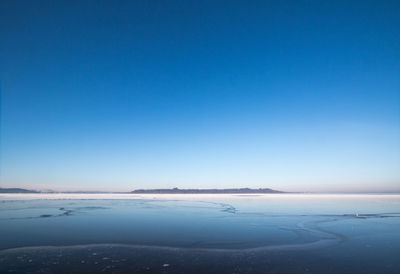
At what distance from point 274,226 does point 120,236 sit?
684 centimetres

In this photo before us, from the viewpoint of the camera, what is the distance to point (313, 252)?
322 inches

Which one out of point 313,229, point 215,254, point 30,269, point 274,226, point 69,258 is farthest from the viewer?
point 274,226

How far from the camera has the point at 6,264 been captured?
6793 mm

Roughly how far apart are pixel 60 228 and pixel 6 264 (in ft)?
18.1

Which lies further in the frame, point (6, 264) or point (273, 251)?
point (273, 251)

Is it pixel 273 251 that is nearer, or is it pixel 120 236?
pixel 273 251

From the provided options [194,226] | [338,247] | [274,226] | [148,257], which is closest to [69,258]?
[148,257]

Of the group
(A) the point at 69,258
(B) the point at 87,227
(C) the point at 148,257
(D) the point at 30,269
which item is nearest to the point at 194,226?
(B) the point at 87,227

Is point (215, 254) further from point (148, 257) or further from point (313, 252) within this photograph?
point (313, 252)

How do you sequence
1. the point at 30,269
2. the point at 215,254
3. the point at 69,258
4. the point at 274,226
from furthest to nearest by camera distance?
the point at 274,226 < the point at 215,254 < the point at 69,258 < the point at 30,269

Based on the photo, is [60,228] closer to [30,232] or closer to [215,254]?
[30,232]

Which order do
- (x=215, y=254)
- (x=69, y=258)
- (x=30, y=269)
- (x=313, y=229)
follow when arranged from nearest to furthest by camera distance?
(x=30, y=269)
(x=69, y=258)
(x=215, y=254)
(x=313, y=229)

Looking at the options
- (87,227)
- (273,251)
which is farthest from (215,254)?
(87,227)

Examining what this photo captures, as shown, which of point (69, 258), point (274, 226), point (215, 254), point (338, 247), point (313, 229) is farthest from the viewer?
point (274, 226)
